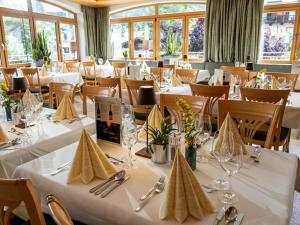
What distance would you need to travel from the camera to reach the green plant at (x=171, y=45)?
24.5ft

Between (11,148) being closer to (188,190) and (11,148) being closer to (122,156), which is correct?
(122,156)

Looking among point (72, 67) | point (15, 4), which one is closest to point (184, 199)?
point (72, 67)

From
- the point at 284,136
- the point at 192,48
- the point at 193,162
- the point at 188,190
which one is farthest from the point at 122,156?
the point at 192,48

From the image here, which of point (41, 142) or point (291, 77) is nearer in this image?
point (41, 142)

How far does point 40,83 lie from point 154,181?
180 inches

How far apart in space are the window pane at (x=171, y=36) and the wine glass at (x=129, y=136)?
245 inches

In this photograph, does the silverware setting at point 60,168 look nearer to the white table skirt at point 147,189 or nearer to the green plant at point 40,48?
the white table skirt at point 147,189

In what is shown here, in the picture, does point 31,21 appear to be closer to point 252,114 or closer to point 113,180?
point 252,114

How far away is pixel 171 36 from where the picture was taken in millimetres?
Answer: 7711

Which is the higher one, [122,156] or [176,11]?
[176,11]

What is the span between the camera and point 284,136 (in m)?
2.37

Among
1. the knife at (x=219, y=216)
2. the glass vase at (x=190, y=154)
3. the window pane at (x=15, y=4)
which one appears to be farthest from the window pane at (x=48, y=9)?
the knife at (x=219, y=216)

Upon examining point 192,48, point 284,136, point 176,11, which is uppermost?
point 176,11

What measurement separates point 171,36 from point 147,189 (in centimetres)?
716
